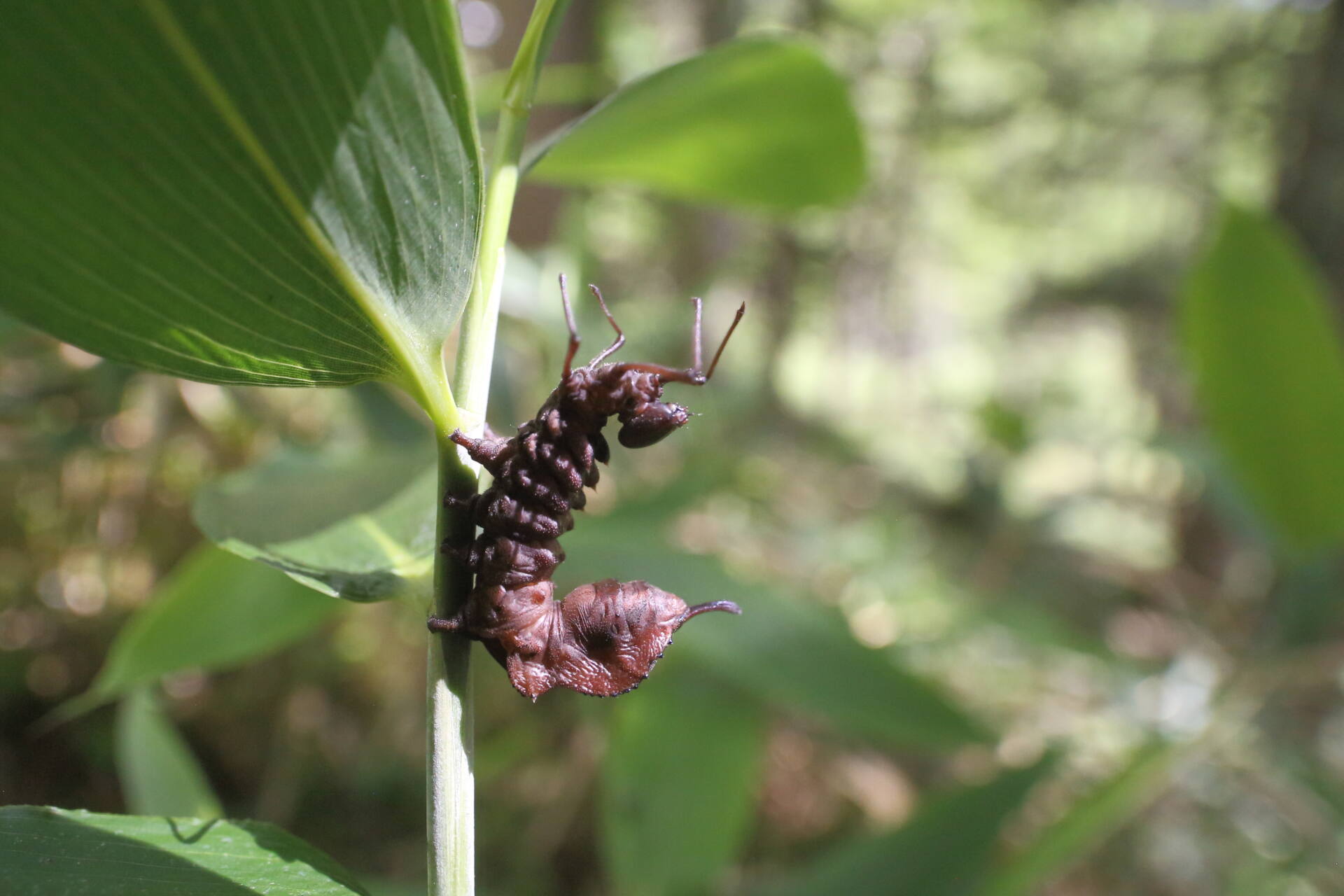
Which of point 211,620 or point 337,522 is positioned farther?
point 211,620

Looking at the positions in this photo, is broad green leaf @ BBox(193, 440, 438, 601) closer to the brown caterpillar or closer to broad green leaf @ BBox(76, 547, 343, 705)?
the brown caterpillar

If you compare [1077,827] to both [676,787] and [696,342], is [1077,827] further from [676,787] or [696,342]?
[696,342]

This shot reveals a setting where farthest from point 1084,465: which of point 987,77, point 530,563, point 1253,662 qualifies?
point 530,563

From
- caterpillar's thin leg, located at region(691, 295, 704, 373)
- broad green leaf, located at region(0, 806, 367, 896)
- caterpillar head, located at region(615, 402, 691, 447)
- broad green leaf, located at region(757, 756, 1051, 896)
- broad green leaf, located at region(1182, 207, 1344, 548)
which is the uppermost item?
broad green leaf, located at region(1182, 207, 1344, 548)

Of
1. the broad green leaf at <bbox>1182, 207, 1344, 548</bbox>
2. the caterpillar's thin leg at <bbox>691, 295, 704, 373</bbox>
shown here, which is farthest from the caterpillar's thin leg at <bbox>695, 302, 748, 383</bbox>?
the broad green leaf at <bbox>1182, 207, 1344, 548</bbox>

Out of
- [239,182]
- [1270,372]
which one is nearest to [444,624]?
[239,182]
